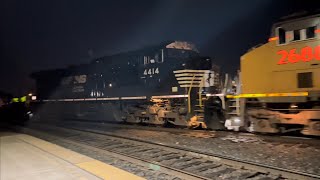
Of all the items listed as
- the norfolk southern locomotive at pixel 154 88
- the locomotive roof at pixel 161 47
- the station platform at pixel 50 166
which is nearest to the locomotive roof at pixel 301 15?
the norfolk southern locomotive at pixel 154 88

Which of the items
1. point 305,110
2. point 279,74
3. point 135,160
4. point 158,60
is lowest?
point 135,160

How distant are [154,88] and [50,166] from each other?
9261 millimetres

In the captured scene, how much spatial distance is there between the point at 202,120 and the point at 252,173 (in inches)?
288

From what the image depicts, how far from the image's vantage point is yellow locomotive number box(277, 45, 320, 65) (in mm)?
8945

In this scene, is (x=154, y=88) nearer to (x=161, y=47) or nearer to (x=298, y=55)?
(x=161, y=47)

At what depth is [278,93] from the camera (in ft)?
32.0

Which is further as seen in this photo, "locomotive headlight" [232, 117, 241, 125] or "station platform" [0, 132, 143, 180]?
"locomotive headlight" [232, 117, 241, 125]

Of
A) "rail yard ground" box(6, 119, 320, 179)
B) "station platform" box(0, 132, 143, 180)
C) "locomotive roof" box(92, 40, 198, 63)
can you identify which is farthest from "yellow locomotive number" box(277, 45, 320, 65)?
"locomotive roof" box(92, 40, 198, 63)

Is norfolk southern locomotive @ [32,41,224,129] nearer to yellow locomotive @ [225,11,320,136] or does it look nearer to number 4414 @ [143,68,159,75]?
number 4414 @ [143,68,159,75]

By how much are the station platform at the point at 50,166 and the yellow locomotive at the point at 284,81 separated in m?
5.36

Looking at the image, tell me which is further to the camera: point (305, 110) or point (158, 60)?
point (158, 60)

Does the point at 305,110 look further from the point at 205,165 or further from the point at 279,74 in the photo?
the point at 205,165

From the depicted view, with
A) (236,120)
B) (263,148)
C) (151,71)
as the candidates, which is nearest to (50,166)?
(263,148)

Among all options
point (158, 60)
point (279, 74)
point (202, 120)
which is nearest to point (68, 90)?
point (158, 60)
